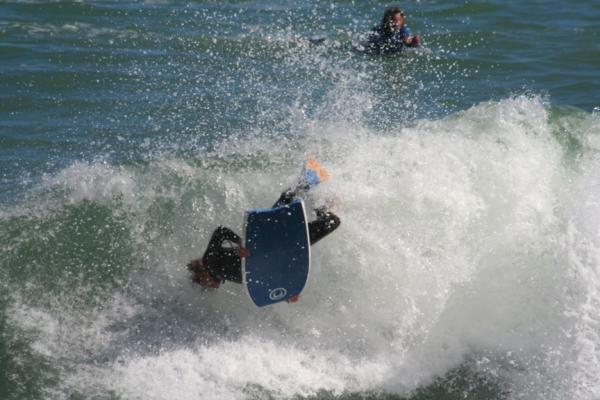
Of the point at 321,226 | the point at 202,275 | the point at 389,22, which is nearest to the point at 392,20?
the point at 389,22

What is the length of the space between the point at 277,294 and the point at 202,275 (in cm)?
75

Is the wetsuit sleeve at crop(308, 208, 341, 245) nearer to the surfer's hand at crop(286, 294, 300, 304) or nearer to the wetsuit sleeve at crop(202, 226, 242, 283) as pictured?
the surfer's hand at crop(286, 294, 300, 304)

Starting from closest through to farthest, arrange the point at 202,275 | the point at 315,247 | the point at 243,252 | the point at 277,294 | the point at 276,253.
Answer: the point at 243,252 < the point at 276,253 < the point at 277,294 < the point at 202,275 < the point at 315,247

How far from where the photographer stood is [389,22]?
13102mm

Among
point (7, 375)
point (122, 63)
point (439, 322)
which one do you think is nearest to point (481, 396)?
point (439, 322)

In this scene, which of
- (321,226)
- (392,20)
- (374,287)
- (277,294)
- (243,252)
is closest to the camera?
(243,252)

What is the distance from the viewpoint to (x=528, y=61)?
13805 millimetres

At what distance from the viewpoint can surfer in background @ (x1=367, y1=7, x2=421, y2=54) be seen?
1309 cm

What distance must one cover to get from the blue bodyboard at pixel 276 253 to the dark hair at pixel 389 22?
292 inches

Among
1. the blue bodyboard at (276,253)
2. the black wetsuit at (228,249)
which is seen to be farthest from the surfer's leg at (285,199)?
the blue bodyboard at (276,253)

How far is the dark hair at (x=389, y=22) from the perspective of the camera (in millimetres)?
13023

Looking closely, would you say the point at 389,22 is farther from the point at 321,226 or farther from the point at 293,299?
the point at 293,299

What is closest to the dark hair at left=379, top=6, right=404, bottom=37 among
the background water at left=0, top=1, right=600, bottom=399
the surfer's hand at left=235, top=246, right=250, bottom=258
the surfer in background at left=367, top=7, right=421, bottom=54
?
the surfer in background at left=367, top=7, right=421, bottom=54

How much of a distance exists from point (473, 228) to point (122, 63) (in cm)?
703
